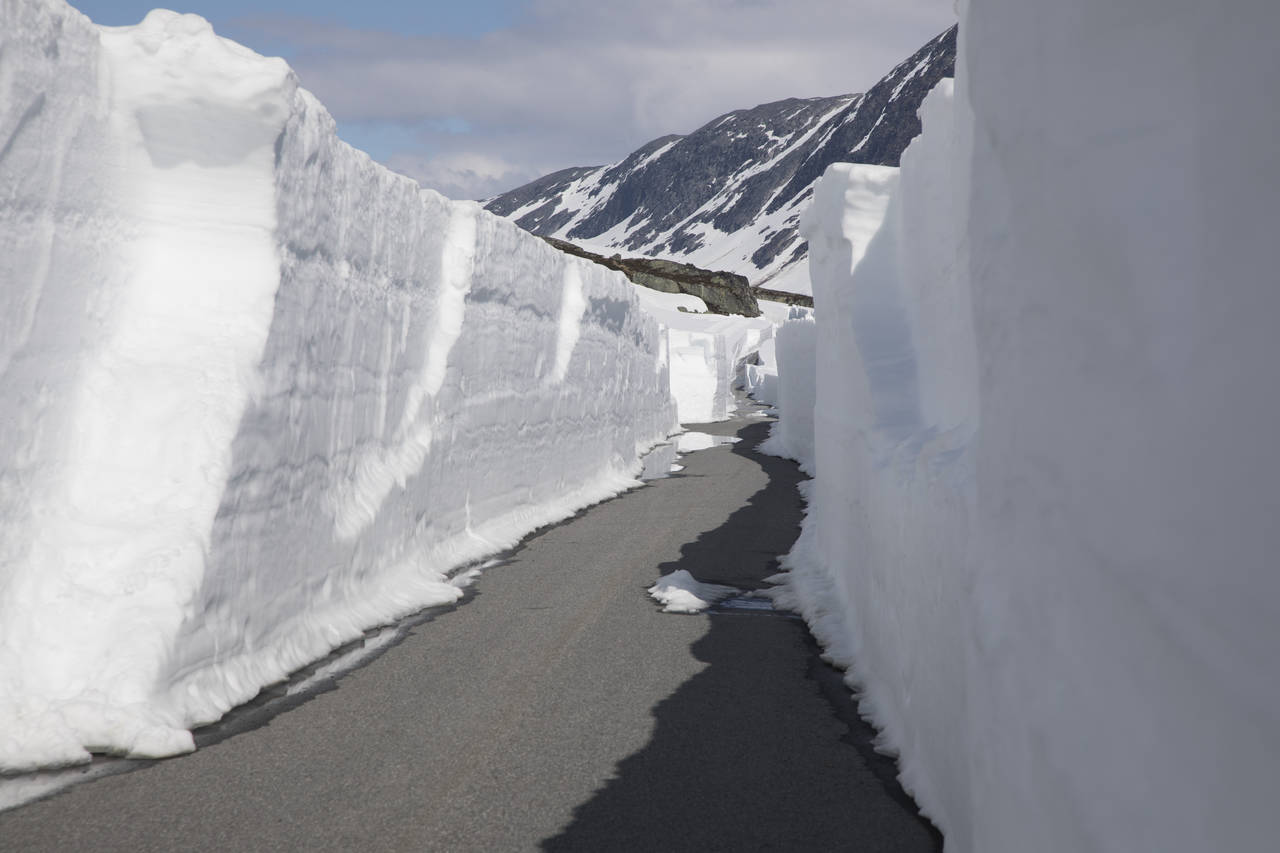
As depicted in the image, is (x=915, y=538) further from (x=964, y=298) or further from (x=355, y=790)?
(x=355, y=790)

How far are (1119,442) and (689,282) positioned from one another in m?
77.3

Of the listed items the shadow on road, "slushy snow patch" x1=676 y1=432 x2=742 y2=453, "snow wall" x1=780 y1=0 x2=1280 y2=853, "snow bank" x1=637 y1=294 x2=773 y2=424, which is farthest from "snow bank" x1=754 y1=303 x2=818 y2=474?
"snow wall" x1=780 y1=0 x2=1280 y2=853

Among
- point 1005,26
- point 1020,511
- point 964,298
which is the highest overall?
point 1005,26

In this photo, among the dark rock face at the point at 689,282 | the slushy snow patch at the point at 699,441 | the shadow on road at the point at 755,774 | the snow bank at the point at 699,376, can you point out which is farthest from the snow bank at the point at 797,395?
the dark rock face at the point at 689,282

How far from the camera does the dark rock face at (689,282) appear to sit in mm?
75556

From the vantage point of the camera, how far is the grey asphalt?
4.07m

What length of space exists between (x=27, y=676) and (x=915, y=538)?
14.0 feet

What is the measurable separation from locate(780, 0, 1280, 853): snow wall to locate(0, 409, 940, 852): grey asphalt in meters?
0.85

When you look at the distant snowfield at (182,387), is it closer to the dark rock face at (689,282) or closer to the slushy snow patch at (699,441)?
the slushy snow patch at (699,441)

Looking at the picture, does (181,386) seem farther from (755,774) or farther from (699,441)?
(699,441)

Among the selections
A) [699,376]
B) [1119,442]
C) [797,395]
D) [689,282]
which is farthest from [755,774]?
[689,282]

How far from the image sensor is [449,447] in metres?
10.2

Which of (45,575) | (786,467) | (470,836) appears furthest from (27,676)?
(786,467)

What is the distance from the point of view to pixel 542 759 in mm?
4910
